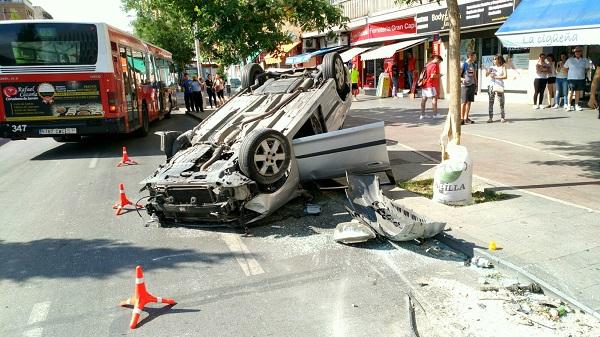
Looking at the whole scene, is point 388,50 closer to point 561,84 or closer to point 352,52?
point 352,52

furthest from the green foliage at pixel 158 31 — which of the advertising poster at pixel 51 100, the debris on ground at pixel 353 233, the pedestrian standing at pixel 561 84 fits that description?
the debris on ground at pixel 353 233

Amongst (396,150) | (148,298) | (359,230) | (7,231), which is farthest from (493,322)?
(396,150)

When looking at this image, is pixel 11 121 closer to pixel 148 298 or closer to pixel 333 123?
pixel 333 123

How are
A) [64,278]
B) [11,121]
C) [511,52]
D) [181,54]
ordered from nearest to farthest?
[64,278] < [11,121] < [511,52] < [181,54]

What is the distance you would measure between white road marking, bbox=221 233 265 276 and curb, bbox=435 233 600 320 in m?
1.98

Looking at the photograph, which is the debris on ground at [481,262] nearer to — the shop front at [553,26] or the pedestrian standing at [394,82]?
the shop front at [553,26]

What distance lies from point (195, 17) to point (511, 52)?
1147 cm

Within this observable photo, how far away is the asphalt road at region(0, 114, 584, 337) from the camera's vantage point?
144 inches

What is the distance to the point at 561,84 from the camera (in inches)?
567

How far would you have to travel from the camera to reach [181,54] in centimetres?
4372

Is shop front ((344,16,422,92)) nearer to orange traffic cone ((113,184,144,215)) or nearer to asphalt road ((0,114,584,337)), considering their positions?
orange traffic cone ((113,184,144,215))

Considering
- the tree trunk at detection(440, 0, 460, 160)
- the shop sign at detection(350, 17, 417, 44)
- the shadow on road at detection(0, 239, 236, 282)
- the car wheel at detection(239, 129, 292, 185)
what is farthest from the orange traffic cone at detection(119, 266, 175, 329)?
the shop sign at detection(350, 17, 417, 44)

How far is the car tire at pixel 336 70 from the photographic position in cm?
780

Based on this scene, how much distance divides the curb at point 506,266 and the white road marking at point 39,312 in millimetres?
3811
